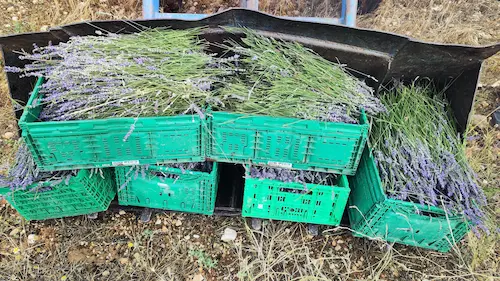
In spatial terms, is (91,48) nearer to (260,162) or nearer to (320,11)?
(260,162)

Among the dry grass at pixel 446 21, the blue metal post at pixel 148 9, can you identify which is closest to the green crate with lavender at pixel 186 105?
the blue metal post at pixel 148 9

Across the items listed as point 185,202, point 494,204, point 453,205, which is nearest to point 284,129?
point 185,202

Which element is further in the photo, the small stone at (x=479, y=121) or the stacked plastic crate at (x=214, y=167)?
the small stone at (x=479, y=121)

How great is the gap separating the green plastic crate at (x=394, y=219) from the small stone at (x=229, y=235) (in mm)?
827

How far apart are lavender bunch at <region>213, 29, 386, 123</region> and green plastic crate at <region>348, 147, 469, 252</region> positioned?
394 millimetres

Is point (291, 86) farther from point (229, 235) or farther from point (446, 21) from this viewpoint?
point (446, 21)

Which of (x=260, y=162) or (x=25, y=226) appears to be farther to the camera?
(x=25, y=226)

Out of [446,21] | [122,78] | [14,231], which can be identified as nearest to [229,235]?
[122,78]

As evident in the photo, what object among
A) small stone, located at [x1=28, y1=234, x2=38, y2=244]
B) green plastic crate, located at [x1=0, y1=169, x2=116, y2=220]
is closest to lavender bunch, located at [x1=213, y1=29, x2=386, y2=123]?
green plastic crate, located at [x1=0, y1=169, x2=116, y2=220]

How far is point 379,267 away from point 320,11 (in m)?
2.51

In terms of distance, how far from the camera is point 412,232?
2.84 meters

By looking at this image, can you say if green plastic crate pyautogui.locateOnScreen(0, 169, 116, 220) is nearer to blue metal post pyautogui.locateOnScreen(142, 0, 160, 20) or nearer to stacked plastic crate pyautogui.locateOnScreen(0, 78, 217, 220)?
stacked plastic crate pyautogui.locateOnScreen(0, 78, 217, 220)

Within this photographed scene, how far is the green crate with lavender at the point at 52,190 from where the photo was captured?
275 centimetres

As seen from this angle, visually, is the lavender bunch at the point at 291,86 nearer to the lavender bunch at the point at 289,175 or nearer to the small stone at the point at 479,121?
the lavender bunch at the point at 289,175
